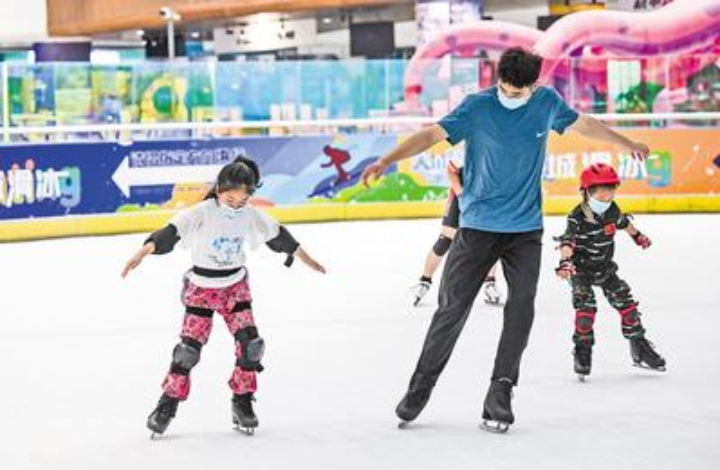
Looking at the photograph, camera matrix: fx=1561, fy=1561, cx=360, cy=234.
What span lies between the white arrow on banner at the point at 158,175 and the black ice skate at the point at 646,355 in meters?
8.34

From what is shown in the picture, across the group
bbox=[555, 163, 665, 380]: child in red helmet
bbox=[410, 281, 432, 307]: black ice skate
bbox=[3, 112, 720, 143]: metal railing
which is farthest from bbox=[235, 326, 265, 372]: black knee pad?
bbox=[3, 112, 720, 143]: metal railing

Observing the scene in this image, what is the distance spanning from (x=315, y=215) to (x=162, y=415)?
33.9 feet

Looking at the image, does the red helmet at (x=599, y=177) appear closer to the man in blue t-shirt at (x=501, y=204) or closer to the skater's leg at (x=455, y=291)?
the man in blue t-shirt at (x=501, y=204)

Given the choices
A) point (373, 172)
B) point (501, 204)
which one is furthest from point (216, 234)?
point (501, 204)

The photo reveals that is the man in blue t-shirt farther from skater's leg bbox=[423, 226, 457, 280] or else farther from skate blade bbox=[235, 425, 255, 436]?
skater's leg bbox=[423, 226, 457, 280]

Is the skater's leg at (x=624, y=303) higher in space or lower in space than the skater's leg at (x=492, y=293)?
higher

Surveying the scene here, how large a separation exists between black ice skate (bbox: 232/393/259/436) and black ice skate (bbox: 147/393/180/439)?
212 mm

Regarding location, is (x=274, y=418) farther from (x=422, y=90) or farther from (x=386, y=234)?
(x=422, y=90)

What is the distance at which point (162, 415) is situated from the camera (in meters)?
5.43

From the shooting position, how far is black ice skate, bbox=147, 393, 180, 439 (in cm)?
542

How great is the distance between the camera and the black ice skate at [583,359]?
6.52m

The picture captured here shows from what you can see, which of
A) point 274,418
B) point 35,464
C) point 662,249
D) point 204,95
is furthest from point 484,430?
point 204,95

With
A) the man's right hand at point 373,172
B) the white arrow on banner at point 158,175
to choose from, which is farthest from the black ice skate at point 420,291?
the white arrow on banner at point 158,175

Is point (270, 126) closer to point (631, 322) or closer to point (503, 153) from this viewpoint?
point (631, 322)
